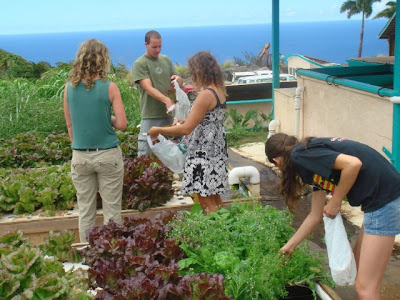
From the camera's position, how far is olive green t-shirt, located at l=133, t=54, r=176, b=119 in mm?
6500

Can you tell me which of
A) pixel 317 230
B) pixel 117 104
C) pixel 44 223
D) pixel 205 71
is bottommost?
pixel 317 230

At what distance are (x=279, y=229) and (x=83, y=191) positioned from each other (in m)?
1.80

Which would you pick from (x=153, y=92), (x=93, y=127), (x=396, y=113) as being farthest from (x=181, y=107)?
(x=396, y=113)

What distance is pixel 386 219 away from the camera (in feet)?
11.0

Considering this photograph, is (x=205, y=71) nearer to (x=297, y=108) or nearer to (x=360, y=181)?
(x=360, y=181)

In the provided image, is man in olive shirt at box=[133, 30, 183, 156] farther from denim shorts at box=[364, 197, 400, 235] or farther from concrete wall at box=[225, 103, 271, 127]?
concrete wall at box=[225, 103, 271, 127]

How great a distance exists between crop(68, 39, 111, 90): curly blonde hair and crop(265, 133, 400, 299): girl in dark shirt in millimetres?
1739

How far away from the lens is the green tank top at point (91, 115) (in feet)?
14.9

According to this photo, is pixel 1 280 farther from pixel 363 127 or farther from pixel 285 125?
pixel 285 125

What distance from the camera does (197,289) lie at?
318cm

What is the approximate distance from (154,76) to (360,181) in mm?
3721

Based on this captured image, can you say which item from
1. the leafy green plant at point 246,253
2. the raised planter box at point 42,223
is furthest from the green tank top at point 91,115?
the raised planter box at point 42,223

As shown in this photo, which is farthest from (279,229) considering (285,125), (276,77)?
(276,77)

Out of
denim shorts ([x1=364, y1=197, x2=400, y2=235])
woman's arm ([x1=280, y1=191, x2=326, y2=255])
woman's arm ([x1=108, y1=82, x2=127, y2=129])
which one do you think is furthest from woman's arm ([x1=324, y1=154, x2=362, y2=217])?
woman's arm ([x1=108, y1=82, x2=127, y2=129])
